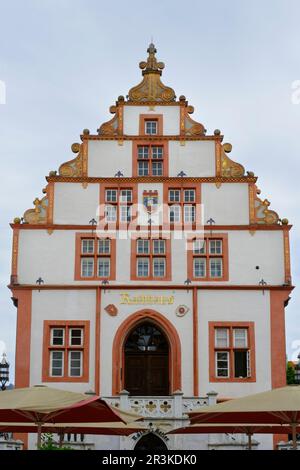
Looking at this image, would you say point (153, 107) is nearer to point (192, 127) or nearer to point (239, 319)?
point (192, 127)

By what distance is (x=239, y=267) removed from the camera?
3475cm

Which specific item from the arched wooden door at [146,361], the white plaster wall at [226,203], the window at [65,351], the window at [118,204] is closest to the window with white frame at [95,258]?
the window at [118,204]

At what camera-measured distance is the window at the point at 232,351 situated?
111 ft

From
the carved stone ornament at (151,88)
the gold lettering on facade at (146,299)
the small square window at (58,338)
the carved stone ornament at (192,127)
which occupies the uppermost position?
the carved stone ornament at (151,88)

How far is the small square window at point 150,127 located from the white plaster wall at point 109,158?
90cm

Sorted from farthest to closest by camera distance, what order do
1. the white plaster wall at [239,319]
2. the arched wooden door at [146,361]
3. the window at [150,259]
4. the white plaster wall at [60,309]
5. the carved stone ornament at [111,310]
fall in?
the window at [150,259] < the arched wooden door at [146,361] < the carved stone ornament at [111,310] < the white plaster wall at [60,309] < the white plaster wall at [239,319]

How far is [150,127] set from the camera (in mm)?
36500

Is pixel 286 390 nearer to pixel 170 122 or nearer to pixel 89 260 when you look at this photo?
pixel 89 260

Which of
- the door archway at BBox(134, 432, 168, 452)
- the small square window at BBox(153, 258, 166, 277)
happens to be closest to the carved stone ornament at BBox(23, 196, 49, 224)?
the small square window at BBox(153, 258, 166, 277)

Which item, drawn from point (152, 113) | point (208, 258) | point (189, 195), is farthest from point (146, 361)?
point (152, 113)

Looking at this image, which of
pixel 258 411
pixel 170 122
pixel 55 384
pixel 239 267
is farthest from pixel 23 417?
pixel 170 122

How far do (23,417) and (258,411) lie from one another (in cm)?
509

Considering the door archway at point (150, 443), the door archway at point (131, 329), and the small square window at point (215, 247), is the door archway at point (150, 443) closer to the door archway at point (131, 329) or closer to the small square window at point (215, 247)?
the door archway at point (131, 329)

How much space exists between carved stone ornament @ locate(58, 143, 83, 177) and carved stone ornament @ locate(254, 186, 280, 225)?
23.0 ft
